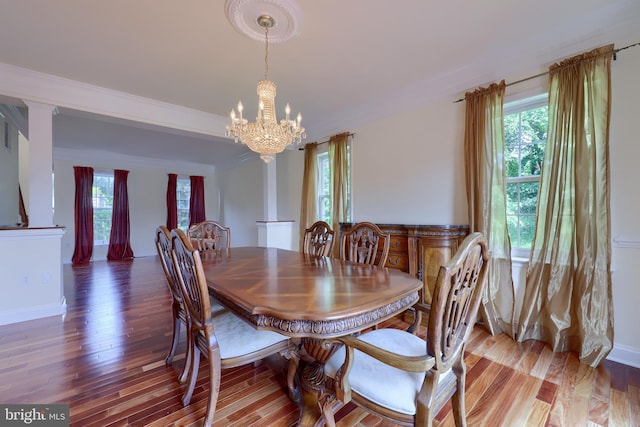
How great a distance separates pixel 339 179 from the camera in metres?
3.84

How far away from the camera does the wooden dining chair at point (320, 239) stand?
2.41 m

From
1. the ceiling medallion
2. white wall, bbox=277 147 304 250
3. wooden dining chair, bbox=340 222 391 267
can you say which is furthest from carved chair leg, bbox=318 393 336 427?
white wall, bbox=277 147 304 250

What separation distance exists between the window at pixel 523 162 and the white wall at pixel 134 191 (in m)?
7.67

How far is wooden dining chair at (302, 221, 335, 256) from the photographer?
2.41 m

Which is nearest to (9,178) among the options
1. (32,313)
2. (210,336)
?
(32,313)

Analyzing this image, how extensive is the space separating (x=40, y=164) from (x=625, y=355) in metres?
5.52

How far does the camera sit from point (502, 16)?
2.00m

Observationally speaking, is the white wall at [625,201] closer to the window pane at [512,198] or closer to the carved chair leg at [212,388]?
the window pane at [512,198]

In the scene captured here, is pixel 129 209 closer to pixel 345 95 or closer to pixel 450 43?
pixel 345 95

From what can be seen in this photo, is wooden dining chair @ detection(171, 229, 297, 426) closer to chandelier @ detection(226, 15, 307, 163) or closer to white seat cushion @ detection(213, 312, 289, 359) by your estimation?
white seat cushion @ detection(213, 312, 289, 359)

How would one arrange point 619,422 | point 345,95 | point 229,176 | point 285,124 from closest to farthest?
point 619,422 → point 285,124 → point 345,95 → point 229,176

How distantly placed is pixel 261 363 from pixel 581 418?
192cm

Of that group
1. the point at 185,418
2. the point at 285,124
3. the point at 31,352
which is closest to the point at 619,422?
the point at 185,418

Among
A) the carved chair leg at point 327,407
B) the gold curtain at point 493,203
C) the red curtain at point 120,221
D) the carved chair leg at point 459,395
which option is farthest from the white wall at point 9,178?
the gold curtain at point 493,203
